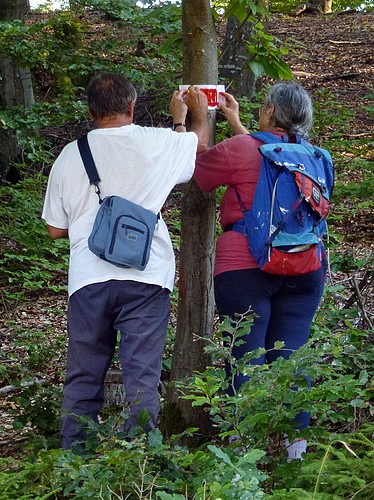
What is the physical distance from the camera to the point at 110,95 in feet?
11.3

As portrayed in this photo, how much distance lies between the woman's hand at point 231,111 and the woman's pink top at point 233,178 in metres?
0.25

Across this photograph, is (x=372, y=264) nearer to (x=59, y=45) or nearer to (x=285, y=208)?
(x=285, y=208)

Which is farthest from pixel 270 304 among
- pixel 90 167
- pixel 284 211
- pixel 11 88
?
pixel 11 88

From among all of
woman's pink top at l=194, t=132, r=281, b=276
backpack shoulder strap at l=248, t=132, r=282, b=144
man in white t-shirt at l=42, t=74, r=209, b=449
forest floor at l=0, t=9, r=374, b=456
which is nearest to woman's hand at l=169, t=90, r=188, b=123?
man in white t-shirt at l=42, t=74, r=209, b=449

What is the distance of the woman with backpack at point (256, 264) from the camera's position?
3449mm

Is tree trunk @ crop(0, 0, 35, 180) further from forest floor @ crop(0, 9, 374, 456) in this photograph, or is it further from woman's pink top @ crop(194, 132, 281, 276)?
woman's pink top @ crop(194, 132, 281, 276)

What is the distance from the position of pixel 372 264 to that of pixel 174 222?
12.5 ft

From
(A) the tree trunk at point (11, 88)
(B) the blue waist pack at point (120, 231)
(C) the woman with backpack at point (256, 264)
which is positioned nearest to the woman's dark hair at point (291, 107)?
(C) the woman with backpack at point (256, 264)

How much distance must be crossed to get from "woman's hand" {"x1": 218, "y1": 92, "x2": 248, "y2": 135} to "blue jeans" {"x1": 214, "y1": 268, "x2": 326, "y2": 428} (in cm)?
76

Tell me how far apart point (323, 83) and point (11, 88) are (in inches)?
253

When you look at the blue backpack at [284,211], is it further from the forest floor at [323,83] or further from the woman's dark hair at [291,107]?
the forest floor at [323,83]

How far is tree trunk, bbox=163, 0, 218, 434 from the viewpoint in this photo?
12.7ft

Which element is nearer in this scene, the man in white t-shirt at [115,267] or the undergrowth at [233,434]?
the undergrowth at [233,434]

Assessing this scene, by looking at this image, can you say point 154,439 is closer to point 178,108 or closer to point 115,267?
point 115,267
